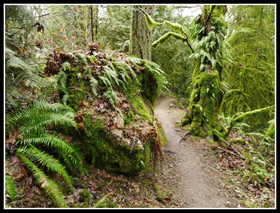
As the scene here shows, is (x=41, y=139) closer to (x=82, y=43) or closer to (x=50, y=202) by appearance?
(x=50, y=202)

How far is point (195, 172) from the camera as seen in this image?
5.32 metres

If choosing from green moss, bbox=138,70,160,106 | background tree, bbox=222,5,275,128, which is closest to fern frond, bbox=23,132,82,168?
green moss, bbox=138,70,160,106

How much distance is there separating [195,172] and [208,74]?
13.2 ft

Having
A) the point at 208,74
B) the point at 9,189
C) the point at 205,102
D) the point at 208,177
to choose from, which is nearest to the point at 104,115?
the point at 9,189

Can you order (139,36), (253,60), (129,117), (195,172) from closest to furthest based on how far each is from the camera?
(129,117), (195,172), (139,36), (253,60)

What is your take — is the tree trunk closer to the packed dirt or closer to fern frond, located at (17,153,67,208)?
the packed dirt

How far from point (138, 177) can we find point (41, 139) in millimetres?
2334

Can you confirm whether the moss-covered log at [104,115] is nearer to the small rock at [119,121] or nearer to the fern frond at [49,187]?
the small rock at [119,121]

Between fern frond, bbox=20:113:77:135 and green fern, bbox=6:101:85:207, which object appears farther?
fern frond, bbox=20:113:77:135

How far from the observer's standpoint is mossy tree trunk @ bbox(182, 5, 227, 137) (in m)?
6.76

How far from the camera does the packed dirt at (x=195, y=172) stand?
4270 millimetres

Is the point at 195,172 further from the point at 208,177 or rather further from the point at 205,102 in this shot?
the point at 205,102

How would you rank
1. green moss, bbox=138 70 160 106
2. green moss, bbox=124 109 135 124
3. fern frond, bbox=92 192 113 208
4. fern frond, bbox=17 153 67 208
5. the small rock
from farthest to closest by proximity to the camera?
→ green moss, bbox=138 70 160 106
green moss, bbox=124 109 135 124
the small rock
fern frond, bbox=92 192 113 208
fern frond, bbox=17 153 67 208

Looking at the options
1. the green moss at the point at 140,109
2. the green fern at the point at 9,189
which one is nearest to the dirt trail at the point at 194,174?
the green moss at the point at 140,109
